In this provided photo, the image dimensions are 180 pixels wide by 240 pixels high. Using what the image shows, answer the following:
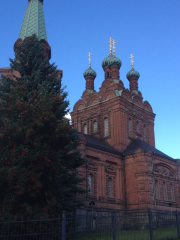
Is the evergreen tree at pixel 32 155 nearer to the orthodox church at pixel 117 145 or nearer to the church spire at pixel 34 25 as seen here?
the orthodox church at pixel 117 145

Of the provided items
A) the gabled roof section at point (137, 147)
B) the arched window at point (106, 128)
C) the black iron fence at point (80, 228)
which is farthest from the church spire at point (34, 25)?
the black iron fence at point (80, 228)

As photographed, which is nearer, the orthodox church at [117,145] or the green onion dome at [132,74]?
the orthodox church at [117,145]

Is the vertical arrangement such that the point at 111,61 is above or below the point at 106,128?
above

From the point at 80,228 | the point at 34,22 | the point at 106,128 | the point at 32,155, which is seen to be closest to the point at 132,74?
the point at 106,128

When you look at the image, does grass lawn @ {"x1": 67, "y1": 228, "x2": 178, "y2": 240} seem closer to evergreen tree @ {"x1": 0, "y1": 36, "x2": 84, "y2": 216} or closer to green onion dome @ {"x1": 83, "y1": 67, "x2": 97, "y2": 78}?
evergreen tree @ {"x1": 0, "y1": 36, "x2": 84, "y2": 216}

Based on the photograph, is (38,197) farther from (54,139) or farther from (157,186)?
(157,186)

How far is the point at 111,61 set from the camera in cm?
3036

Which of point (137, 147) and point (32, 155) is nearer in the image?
point (32, 155)

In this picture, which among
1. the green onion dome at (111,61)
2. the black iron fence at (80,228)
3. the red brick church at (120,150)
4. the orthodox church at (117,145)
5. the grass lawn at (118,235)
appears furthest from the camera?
the green onion dome at (111,61)

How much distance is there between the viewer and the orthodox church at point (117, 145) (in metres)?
22.6

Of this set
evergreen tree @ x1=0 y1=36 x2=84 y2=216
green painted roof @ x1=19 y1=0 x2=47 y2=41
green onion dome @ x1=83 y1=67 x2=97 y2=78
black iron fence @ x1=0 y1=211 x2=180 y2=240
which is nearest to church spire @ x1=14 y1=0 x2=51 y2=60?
green painted roof @ x1=19 y1=0 x2=47 y2=41

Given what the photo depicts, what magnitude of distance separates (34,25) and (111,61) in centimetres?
973

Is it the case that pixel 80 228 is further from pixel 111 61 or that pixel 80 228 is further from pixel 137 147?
pixel 111 61

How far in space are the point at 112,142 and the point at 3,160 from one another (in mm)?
16711
